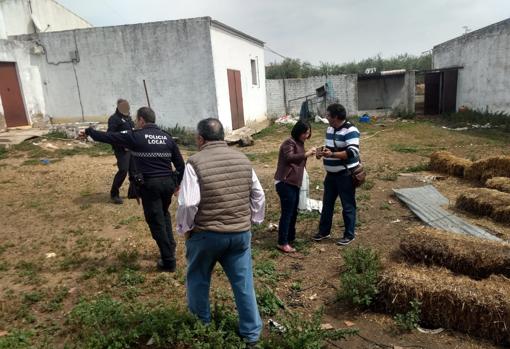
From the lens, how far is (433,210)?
18.8ft

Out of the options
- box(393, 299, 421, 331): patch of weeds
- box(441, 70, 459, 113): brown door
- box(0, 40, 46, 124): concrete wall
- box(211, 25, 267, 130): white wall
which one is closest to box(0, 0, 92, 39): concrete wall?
box(0, 40, 46, 124): concrete wall

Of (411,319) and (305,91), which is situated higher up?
(305,91)

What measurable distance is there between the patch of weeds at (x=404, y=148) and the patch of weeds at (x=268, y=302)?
849cm

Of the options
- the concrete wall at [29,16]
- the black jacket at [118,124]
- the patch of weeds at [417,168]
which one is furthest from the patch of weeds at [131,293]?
the concrete wall at [29,16]

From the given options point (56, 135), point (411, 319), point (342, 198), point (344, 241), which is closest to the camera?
point (411, 319)

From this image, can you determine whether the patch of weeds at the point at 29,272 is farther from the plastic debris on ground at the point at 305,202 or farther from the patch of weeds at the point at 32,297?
the plastic debris on ground at the point at 305,202

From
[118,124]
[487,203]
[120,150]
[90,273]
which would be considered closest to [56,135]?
[120,150]

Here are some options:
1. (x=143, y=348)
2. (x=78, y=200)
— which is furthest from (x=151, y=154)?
(x=78, y=200)

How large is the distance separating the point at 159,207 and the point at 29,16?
15667mm

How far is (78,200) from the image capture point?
7.20 m

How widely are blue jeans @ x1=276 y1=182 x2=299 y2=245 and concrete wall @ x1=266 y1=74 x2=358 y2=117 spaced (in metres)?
16.6

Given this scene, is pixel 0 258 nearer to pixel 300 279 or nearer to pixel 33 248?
pixel 33 248

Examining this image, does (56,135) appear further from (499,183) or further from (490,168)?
(499,183)

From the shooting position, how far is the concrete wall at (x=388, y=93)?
19531mm
